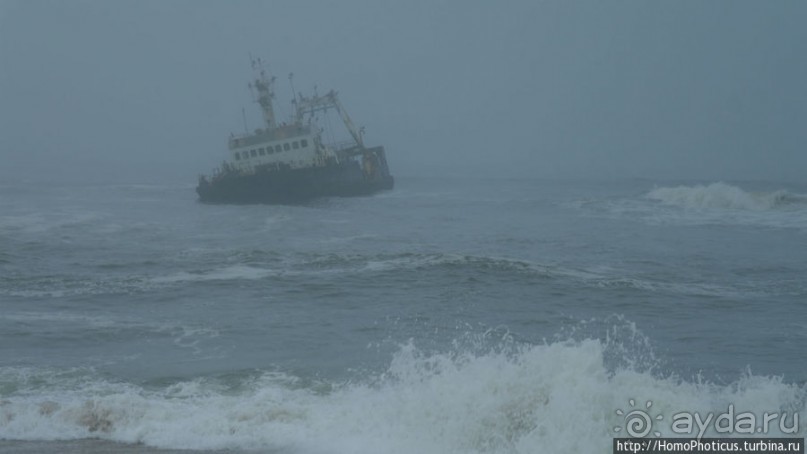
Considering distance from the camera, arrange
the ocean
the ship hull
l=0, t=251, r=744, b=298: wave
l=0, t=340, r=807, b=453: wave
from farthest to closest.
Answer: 1. the ship hull
2. l=0, t=251, r=744, b=298: wave
3. the ocean
4. l=0, t=340, r=807, b=453: wave

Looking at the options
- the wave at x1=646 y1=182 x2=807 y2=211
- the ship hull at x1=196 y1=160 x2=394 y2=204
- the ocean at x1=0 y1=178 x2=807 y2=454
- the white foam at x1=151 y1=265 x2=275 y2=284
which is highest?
the ship hull at x1=196 y1=160 x2=394 y2=204

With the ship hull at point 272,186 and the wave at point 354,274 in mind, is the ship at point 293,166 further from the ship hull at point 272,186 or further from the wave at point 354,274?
the wave at point 354,274

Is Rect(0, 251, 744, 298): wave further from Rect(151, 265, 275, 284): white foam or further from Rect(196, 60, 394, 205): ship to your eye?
Rect(196, 60, 394, 205): ship

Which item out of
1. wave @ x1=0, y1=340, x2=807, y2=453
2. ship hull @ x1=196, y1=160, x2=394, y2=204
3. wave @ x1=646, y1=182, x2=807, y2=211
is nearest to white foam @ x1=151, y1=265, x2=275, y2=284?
wave @ x1=0, y1=340, x2=807, y2=453

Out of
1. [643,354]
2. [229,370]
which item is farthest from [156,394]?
[643,354]

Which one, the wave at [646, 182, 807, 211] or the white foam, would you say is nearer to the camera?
Answer: the white foam

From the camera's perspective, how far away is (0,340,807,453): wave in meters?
9.38

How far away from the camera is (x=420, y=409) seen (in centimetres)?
1012

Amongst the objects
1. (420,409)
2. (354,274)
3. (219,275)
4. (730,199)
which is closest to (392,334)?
(420,409)

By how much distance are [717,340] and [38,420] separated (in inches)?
437

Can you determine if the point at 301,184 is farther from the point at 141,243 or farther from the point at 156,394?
the point at 156,394

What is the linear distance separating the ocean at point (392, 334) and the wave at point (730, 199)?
8.33 meters

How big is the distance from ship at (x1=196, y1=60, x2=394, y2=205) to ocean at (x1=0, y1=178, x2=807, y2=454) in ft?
42.6

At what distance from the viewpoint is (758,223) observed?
34.7 metres
